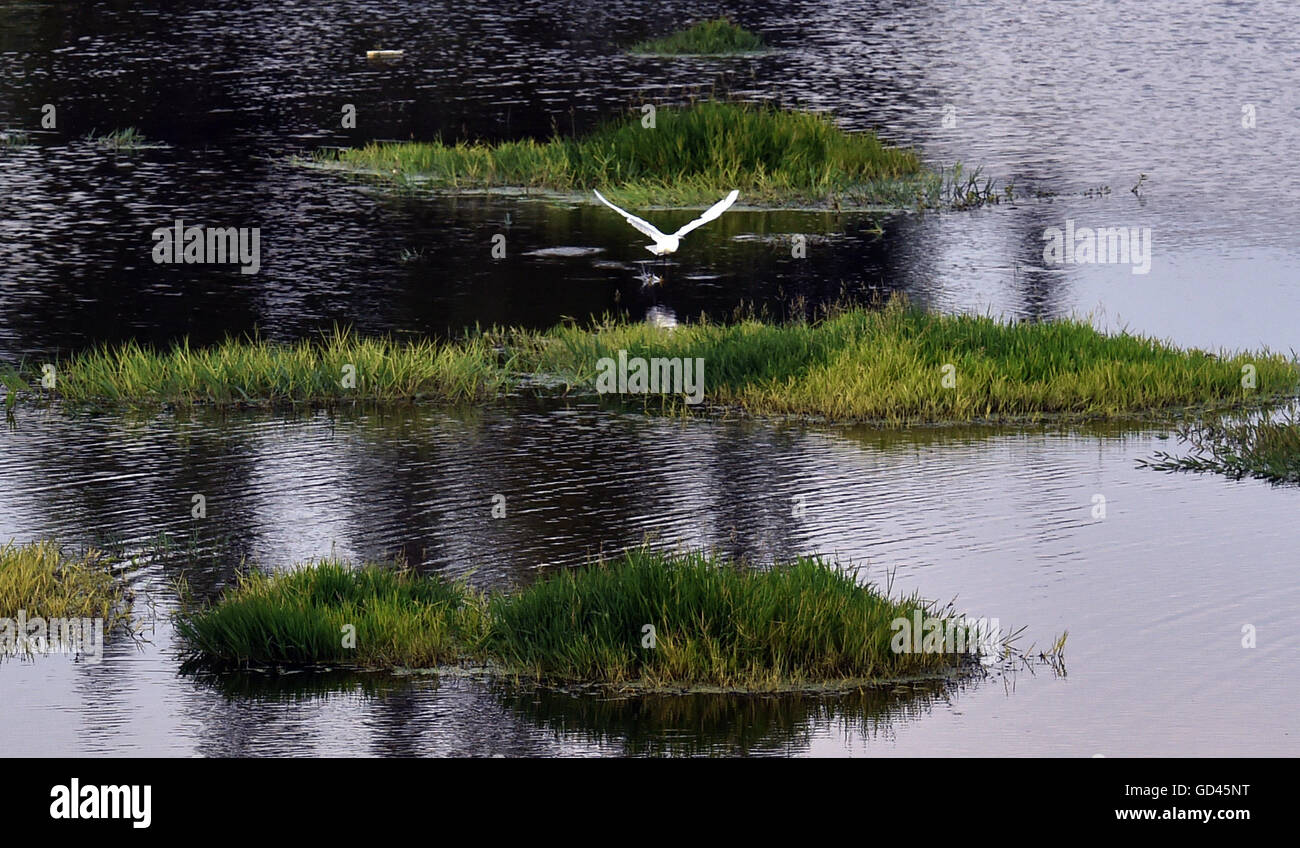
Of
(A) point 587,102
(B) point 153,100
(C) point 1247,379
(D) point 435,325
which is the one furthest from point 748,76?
(C) point 1247,379

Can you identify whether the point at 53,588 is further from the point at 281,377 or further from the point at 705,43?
the point at 705,43

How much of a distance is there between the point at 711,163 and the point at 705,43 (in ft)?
70.1

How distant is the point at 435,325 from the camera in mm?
22109

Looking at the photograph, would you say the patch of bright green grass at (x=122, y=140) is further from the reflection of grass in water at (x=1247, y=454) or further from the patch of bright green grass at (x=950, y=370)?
the reflection of grass in water at (x=1247, y=454)

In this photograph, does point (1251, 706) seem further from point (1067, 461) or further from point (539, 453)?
point (539, 453)

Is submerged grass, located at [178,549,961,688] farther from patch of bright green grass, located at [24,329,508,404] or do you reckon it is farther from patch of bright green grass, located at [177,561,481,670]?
patch of bright green grass, located at [24,329,508,404]

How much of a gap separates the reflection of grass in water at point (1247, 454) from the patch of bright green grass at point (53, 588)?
7985mm

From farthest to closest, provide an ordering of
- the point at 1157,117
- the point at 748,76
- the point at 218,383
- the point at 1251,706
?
the point at 748,76, the point at 1157,117, the point at 218,383, the point at 1251,706

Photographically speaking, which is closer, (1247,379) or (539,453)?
(539,453)

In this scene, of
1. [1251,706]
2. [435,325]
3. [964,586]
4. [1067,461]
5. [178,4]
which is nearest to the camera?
[1251,706]

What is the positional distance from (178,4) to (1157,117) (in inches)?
1262

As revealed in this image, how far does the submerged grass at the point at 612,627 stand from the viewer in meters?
11.0

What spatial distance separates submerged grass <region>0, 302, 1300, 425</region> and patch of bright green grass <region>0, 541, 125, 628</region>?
238 inches

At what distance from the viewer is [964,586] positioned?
505 inches
